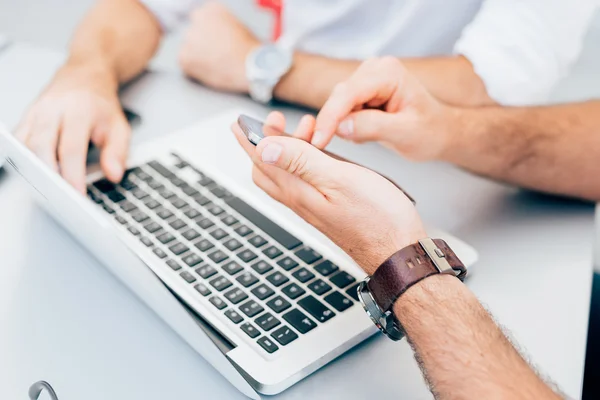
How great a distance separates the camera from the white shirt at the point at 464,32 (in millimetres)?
780

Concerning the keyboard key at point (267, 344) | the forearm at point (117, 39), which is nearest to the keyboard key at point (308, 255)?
the keyboard key at point (267, 344)

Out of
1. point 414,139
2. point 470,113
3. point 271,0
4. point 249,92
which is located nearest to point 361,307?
point 414,139

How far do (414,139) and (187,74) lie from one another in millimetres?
461

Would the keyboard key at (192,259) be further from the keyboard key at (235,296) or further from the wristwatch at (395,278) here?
the wristwatch at (395,278)

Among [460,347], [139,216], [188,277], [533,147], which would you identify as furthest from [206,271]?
[533,147]

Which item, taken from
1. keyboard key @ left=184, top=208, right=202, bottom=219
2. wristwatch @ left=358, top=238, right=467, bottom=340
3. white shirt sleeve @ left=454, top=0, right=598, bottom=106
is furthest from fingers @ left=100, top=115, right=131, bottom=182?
white shirt sleeve @ left=454, top=0, right=598, bottom=106

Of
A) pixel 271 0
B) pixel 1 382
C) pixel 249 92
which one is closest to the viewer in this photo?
pixel 1 382

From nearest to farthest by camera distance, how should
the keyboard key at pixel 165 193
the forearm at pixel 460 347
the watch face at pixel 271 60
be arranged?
1. the forearm at pixel 460 347
2. the keyboard key at pixel 165 193
3. the watch face at pixel 271 60

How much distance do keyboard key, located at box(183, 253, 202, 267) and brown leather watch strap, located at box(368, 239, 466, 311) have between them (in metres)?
0.16

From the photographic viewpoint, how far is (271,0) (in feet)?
4.46

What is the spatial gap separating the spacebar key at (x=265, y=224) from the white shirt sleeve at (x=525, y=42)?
395mm

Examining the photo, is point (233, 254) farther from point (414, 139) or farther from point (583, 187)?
point (583, 187)

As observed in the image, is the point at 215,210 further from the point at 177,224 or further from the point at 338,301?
the point at 338,301

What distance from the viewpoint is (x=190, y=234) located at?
573 millimetres
